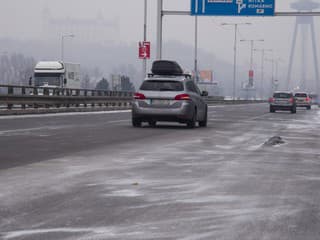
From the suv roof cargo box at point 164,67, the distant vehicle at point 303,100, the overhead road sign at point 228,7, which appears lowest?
the distant vehicle at point 303,100

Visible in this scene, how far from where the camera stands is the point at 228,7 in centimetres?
3816

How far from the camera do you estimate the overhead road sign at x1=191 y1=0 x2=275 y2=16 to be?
38.1 meters

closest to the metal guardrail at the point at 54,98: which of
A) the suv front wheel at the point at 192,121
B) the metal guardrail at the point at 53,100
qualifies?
the metal guardrail at the point at 53,100

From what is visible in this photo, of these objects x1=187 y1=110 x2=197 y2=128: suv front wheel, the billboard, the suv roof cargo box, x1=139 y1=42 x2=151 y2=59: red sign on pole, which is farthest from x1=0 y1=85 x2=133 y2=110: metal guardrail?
the billboard

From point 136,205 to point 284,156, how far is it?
658 cm

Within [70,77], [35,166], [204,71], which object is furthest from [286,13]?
[204,71]

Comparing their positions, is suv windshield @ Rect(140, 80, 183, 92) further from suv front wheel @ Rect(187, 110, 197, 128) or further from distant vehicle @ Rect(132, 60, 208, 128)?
suv front wheel @ Rect(187, 110, 197, 128)

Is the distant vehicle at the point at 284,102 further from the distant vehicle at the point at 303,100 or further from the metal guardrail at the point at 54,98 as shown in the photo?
the distant vehicle at the point at 303,100

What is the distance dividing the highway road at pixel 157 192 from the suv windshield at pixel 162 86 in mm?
8156

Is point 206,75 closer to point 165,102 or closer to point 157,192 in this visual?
point 165,102

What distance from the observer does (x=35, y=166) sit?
10.6 metres

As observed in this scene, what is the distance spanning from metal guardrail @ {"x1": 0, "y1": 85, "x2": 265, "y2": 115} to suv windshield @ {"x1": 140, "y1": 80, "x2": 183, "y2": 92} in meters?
8.83

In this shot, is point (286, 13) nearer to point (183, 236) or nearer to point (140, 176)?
point (140, 176)

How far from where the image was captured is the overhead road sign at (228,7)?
38.1 metres
